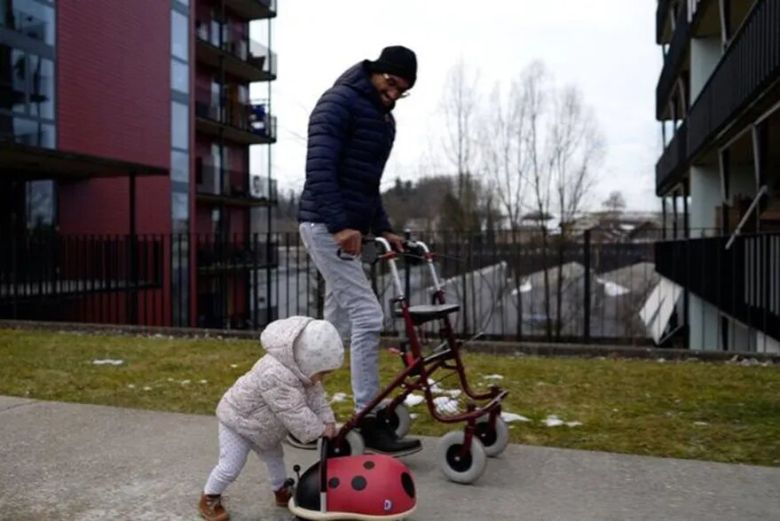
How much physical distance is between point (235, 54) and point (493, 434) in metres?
31.5

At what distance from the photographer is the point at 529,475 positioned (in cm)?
363

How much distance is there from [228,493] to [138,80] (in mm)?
23169

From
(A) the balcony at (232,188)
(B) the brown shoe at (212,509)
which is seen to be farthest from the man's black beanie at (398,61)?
(A) the balcony at (232,188)

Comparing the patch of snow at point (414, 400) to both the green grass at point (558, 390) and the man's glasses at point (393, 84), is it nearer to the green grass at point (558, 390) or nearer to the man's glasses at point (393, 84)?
the green grass at point (558, 390)

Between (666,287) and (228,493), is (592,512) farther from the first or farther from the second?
(666,287)

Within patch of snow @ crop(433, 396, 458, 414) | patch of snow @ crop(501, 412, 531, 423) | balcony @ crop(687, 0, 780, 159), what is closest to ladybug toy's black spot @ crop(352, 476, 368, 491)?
patch of snow @ crop(433, 396, 458, 414)

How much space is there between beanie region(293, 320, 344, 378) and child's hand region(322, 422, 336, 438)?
0.72 feet

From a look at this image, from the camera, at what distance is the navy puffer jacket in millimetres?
3562

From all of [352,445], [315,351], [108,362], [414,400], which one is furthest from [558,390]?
[108,362]

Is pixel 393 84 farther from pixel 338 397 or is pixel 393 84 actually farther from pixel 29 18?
pixel 29 18

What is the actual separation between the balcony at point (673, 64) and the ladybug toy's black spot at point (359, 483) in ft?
61.7

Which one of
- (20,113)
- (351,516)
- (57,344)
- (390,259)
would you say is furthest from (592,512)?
(20,113)

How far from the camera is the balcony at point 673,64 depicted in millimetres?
20078

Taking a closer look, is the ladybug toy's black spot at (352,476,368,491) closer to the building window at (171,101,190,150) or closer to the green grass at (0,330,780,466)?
the green grass at (0,330,780,466)
